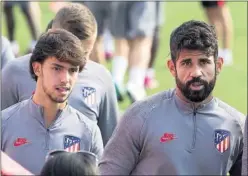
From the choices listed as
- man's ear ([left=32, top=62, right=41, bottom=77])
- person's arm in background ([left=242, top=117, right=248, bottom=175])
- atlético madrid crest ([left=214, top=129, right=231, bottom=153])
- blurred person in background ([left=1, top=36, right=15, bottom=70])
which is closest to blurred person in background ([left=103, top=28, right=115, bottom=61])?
blurred person in background ([left=1, top=36, right=15, bottom=70])

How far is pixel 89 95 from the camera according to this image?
639 centimetres

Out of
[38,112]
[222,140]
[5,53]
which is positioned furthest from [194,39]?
[5,53]

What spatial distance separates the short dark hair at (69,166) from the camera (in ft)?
12.6

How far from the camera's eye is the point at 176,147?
5.11 metres

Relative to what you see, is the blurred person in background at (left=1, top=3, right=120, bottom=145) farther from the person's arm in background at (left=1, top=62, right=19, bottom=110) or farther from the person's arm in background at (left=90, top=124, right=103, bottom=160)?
the person's arm in background at (left=90, top=124, right=103, bottom=160)

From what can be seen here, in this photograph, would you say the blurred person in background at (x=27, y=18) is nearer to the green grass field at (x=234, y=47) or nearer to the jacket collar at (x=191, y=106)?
the green grass field at (x=234, y=47)

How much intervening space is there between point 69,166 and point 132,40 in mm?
7187

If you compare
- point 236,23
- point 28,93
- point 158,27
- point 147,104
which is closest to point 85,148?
point 147,104

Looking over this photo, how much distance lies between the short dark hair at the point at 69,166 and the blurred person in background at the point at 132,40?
6666mm

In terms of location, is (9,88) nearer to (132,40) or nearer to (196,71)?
(196,71)

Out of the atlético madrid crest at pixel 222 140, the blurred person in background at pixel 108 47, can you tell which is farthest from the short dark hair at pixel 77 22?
the blurred person in background at pixel 108 47

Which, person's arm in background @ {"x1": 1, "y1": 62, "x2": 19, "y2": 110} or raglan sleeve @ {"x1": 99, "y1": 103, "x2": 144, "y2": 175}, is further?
person's arm in background @ {"x1": 1, "y1": 62, "x2": 19, "y2": 110}

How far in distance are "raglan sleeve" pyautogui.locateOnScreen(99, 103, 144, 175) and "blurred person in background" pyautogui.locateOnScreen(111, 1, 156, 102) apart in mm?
5429

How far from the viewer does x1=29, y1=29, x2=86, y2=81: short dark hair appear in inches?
215
